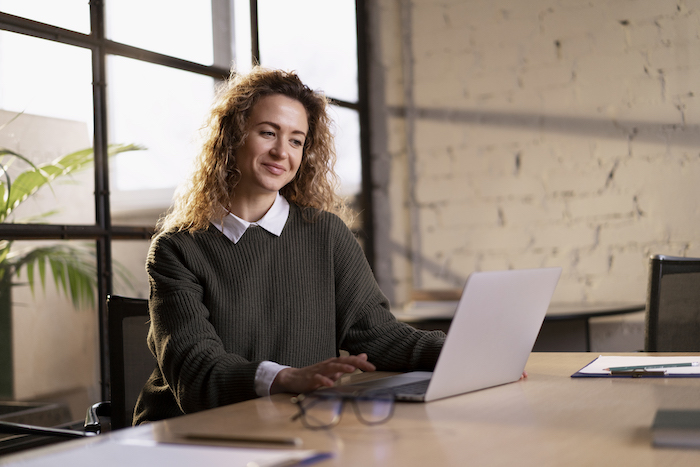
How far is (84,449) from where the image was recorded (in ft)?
2.52

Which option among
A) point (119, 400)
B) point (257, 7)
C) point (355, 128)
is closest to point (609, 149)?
point (355, 128)

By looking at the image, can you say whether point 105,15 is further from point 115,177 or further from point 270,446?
point 270,446

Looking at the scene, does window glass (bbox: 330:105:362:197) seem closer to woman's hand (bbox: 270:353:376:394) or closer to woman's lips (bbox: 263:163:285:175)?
woman's lips (bbox: 263:163:285:175)

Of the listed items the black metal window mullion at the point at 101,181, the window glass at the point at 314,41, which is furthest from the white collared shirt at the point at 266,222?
the window glass at the point at 314,41

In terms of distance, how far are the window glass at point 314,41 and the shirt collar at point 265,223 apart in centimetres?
150

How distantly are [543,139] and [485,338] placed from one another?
90.8 inches

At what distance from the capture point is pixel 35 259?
2.04 metres

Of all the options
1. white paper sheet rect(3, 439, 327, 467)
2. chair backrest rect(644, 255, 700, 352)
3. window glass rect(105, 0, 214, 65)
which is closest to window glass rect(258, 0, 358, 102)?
window glass rect(105, 0, 214, 65)

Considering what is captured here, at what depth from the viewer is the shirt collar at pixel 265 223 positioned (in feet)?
5.13

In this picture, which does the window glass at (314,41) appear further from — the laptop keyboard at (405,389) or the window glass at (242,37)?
the laptop keyboard at (405,389)

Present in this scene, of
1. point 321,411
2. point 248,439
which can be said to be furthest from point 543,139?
point 248,439

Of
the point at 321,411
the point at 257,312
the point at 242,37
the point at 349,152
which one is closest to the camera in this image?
the point at 321,411

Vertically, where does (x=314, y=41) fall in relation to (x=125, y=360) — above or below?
above

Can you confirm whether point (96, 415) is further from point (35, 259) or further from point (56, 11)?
point (56, 11)
